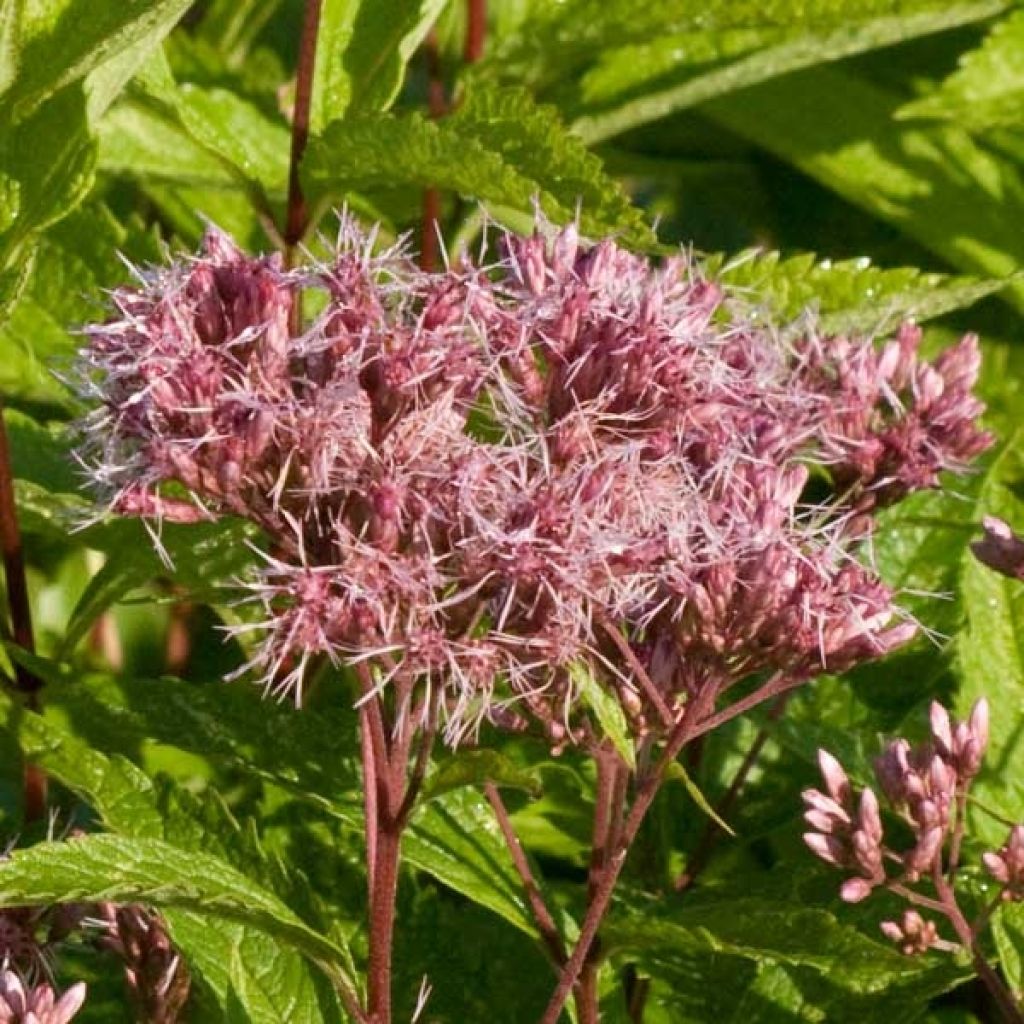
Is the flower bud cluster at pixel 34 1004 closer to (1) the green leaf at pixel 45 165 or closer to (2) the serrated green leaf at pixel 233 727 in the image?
(2) the serrated green leaf at pixel 233 727

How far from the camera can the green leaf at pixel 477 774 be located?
5.62 feet

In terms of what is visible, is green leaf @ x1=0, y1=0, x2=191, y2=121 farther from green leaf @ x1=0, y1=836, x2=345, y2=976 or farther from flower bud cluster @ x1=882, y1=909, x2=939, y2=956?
flower bud cluster @ x1=882, y1=909, x2=939, y2=956

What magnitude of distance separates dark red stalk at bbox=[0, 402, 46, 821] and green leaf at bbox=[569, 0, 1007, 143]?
80 centimetres

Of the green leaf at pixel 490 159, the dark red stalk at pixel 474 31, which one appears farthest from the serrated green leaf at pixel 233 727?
the dark red stalk at pixel 474 31

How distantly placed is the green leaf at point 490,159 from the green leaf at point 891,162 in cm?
89

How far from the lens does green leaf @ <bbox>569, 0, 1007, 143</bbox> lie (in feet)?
8.00

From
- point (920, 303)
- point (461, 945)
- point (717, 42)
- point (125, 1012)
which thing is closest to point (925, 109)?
point (717, 42)

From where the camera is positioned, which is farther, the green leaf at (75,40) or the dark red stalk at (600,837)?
the dark red stalk at (600,837)

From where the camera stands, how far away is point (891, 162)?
116 inches

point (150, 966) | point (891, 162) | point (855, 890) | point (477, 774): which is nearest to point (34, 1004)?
point (150, 966)

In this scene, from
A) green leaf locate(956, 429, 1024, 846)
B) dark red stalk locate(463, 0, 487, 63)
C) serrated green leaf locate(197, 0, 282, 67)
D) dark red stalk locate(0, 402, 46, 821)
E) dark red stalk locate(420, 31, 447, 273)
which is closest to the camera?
dark red stalk locate(0, 402, 46, 821)

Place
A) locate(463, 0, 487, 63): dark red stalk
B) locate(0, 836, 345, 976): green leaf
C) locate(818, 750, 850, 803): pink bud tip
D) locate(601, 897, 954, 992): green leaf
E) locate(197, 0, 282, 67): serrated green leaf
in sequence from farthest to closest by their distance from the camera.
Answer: locate(197, 0, 282, 67): serrated green leaf → locate(463, 0, 487, 63): dark red stalk → locate(818, 750, 850, 803): pink bud tip → locate(601, 897, 954, 992): green leaf → locate(0, 836, 345, 976): green leaf

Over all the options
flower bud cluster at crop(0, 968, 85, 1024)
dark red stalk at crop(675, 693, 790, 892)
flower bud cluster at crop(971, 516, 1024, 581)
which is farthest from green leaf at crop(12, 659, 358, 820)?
flower bud cluster at crop(971, 516, 1024, 581)

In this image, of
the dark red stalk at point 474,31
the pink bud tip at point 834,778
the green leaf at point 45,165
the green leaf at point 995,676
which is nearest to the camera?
the green leaf at point 45,165
